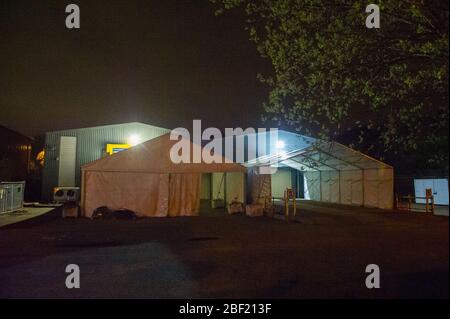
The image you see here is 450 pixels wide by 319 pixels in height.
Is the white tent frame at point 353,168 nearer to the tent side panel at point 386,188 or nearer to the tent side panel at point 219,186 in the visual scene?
the tent side panel at point 386,188

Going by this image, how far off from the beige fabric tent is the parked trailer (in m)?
5.38

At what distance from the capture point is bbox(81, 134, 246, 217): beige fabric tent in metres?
17.1

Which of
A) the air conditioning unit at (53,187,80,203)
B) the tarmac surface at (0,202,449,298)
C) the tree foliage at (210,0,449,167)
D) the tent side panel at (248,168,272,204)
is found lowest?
the tarmac surface at (0,202,449,298)

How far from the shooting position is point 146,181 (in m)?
17.6

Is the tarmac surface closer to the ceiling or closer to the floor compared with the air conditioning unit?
closer to the floor

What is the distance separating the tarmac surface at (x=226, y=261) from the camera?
409 cm

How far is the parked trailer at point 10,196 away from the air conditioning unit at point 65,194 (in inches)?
175

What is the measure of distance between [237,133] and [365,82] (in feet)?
73.1

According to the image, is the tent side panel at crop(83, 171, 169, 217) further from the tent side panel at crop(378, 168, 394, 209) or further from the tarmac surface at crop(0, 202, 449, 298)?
the tent side panel at crop(378, 168, 394, 209)

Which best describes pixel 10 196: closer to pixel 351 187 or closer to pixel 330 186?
pixel 351 187

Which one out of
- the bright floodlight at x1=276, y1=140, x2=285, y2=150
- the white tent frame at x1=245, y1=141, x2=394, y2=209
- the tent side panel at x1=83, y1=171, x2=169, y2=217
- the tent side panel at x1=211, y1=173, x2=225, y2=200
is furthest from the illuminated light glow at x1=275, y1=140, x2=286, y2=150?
the tent side panel at x1=83, y1=171, x2=169, y2=217

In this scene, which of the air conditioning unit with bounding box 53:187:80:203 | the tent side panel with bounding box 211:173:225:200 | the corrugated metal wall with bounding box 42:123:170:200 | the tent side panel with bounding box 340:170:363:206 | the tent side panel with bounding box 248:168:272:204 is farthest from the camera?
the corrugated metal wall with bounding box 42:123:170:200

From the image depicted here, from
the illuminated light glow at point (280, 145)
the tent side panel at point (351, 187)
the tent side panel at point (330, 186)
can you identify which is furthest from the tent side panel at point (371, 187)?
the illuminated light glow at point (280, 145)

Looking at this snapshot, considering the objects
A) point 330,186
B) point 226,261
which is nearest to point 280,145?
point 330,186
